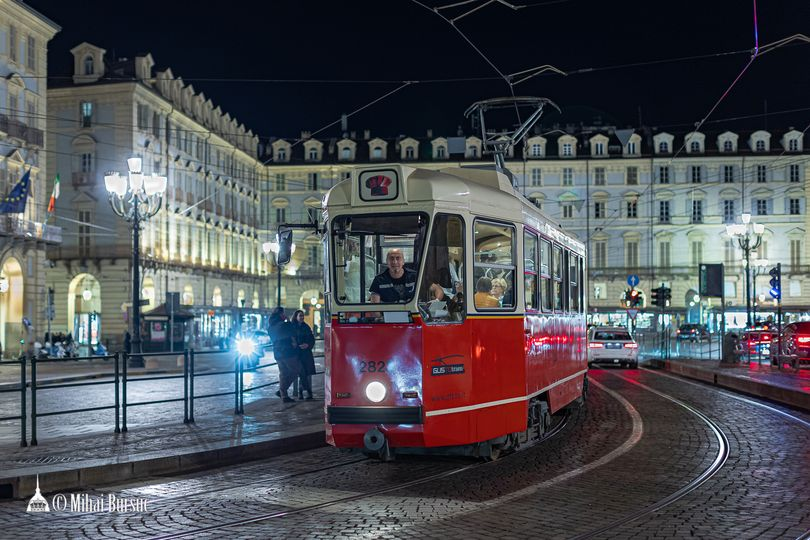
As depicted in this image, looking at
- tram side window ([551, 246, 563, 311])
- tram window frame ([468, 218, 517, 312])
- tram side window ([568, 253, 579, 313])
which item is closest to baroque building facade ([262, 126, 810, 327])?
tram side window ([568, 253, 579, 313])

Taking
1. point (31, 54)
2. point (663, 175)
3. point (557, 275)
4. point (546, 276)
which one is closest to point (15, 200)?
point (31, 54)

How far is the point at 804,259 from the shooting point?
259ft

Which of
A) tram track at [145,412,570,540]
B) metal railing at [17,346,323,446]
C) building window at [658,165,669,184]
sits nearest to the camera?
tram track at [145,412,570,540]

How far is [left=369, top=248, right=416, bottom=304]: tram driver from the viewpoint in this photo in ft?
30.0

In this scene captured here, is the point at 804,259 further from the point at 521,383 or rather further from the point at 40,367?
the point at 521,383

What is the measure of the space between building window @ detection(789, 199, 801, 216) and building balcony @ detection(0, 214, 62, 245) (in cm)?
6030

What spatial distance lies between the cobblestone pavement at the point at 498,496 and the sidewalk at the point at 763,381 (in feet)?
19.4

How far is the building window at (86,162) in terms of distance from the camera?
179 ft

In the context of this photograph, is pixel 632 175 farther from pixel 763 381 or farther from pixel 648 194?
pixel 763 381

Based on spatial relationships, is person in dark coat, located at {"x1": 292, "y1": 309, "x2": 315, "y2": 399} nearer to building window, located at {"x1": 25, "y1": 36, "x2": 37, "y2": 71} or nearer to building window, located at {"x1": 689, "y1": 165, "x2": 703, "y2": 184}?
Answer: building window, located at {"x1": 25, "y1": 36, "x2": 37, "y2": 71}

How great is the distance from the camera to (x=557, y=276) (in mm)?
12461

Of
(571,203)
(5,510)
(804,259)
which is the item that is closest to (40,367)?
(5,510)

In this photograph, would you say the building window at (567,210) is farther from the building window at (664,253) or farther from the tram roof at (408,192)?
the tram roof at (408,192)

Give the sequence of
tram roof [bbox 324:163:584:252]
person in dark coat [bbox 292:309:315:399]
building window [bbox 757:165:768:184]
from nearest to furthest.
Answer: tram roof [bbox 324:163:584:252] < person in dark coat [bbox 292:309:315:399] < building window [bbox 757:165:768:184]
